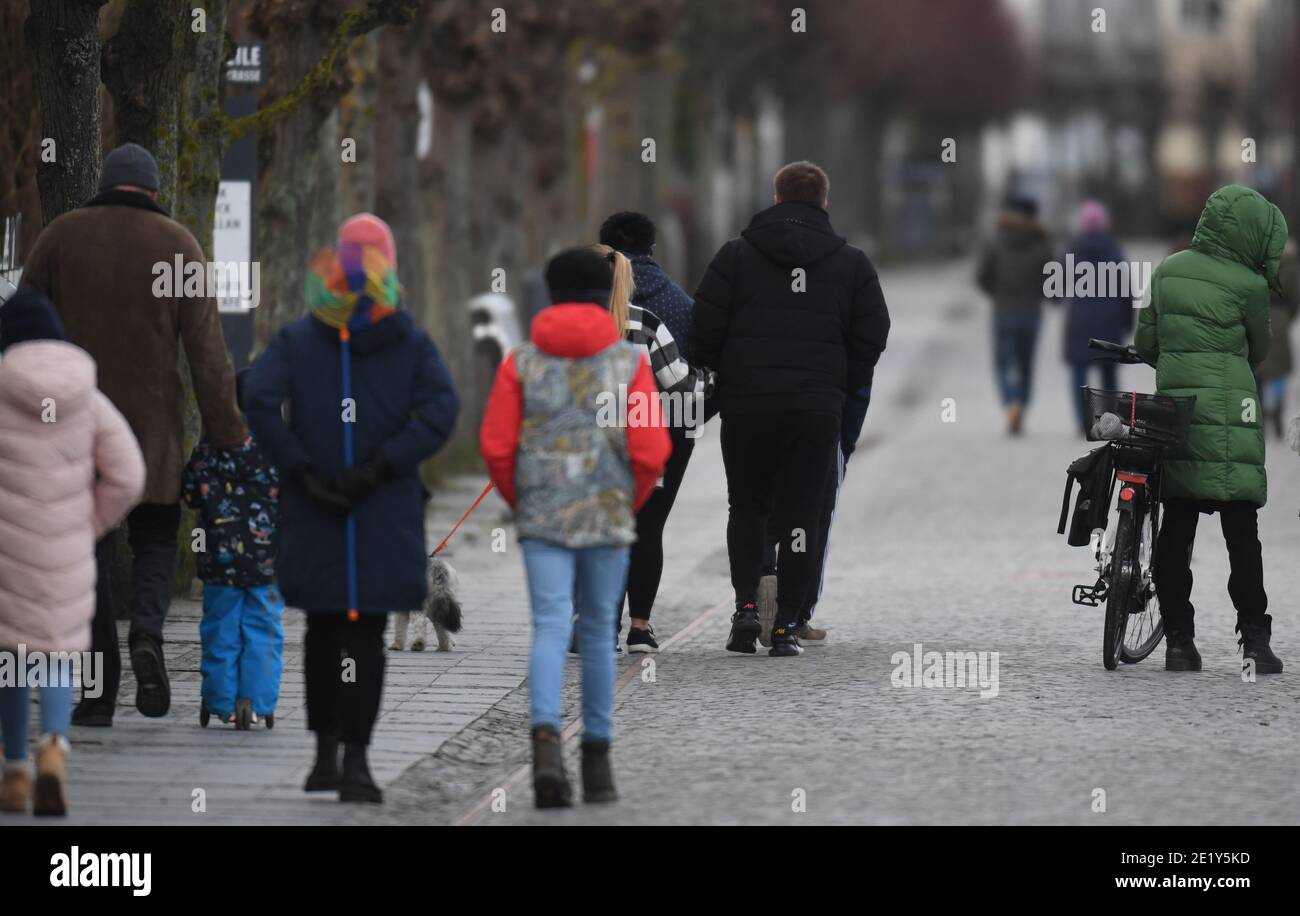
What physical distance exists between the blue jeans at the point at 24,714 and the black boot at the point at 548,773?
1307mm

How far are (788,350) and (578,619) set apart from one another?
301cm

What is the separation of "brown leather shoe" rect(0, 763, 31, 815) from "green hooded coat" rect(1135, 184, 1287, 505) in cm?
464

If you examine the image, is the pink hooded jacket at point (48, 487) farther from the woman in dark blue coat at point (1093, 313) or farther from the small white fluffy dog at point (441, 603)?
the woman in dark blue coat at point (1093, 313)

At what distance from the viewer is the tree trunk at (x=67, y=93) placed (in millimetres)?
10820

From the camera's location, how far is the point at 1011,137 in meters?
114

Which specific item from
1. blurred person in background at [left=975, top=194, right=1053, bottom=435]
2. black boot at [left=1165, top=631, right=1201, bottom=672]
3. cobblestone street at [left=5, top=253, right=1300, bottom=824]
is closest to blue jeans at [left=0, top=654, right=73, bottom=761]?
cobblestone street at [left=5, top=253, right=1300, bottom=824]

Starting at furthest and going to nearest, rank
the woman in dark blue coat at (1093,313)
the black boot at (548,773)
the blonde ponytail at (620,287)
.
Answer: the woman in dark blue coat at (1093,313), the blonde ponytail at (620,287), the black boot at (548,773)

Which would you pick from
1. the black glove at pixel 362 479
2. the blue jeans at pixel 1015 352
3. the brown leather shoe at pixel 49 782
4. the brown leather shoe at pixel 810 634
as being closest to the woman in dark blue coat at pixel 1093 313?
the blue jeans at pixel 1015 352

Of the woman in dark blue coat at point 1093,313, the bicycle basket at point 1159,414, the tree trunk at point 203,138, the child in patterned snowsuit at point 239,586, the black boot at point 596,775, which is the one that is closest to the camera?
the black boot at point 596,775

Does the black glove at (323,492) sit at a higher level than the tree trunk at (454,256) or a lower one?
lower

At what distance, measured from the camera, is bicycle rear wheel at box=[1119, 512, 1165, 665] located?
414 inches

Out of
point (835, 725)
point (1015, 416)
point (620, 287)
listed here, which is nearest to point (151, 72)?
point (620, 287)

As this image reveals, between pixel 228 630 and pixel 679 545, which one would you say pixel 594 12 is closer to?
pixel 679 545

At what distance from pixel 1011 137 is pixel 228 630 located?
Answer: 106992 millimetres
